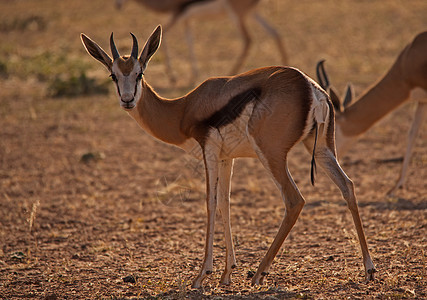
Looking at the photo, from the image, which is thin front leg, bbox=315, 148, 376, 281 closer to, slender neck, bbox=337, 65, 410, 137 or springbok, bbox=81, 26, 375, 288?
springbok, bbox=81, 26, 375, 288

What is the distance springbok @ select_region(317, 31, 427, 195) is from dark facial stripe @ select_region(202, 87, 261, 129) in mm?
2881

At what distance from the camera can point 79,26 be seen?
20922 mm

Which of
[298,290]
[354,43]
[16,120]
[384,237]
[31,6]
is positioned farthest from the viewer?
[31,6]

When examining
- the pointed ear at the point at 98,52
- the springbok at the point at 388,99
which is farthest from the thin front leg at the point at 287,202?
the springbok at the point at 388,99

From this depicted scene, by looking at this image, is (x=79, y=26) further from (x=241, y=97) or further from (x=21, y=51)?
(x=241, y=97)

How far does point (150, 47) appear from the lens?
211 inches

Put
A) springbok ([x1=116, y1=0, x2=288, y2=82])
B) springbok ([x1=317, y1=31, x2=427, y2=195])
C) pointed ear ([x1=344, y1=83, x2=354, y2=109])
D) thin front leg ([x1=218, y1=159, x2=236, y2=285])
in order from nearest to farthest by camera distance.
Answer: thin front leg ([x1=218, y1=159, x2=236, y2=285]) < springbok ([x1=317, y1=31, x2=427, y2=195]) < pointed ear ([x1=344, y1=83, x2=354, y2=109]) < springbok ([x1=116, y1=0, x2=288, y2=82])

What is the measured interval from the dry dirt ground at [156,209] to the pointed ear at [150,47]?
1.79m

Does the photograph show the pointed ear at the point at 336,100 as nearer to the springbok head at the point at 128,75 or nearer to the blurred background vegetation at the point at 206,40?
the springbok head at the point at 128,75

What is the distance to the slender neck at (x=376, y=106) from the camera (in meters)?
7.84

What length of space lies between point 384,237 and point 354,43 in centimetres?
1168

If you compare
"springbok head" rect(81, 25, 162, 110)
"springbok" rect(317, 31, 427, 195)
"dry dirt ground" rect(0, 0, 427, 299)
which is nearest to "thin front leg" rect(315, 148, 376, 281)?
"dry dirt ground" rect(0, 0, 427, 299)

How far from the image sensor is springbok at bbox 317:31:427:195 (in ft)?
25.5

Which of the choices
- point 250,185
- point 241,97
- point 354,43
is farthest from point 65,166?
point 354,43
